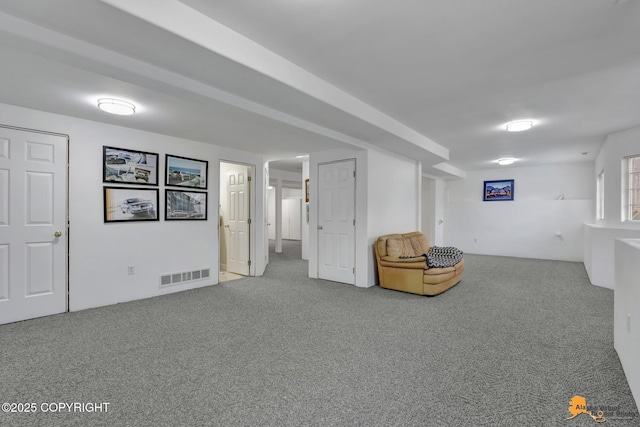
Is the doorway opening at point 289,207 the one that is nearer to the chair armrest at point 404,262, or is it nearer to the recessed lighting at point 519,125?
the chair armrest at point 404,262

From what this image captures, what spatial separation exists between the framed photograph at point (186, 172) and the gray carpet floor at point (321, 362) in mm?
1754

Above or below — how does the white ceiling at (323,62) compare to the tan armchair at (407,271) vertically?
above

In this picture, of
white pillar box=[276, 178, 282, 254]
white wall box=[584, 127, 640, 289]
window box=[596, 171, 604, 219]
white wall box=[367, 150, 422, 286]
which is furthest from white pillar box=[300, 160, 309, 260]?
window box=[596, 171, 604, 219]

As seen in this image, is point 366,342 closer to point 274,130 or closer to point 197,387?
point 197,387

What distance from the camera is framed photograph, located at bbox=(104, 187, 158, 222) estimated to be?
400cm

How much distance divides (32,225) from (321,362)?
3551 mm

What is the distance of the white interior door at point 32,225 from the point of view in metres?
3.29

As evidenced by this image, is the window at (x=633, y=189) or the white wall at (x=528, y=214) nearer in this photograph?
the window at (x=633, y=189)

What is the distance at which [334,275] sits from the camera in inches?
211

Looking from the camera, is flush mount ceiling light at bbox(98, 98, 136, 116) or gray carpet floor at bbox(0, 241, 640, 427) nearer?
gray carpet floor at bbox(0, 241, 640, 427)

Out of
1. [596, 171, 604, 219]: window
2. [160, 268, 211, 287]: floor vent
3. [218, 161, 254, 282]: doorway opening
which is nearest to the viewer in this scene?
[160, 268, 211, 287]: floor vent

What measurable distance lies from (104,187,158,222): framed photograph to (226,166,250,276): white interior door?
1702 millimetres

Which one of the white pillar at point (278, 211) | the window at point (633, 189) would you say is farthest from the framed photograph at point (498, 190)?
the white pillar at point (278, 211)

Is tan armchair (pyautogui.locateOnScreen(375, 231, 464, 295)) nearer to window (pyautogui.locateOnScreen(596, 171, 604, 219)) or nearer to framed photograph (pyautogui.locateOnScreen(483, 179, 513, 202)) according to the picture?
window (pyautogui.locateOnScreen(596, 171, 604, 219))
